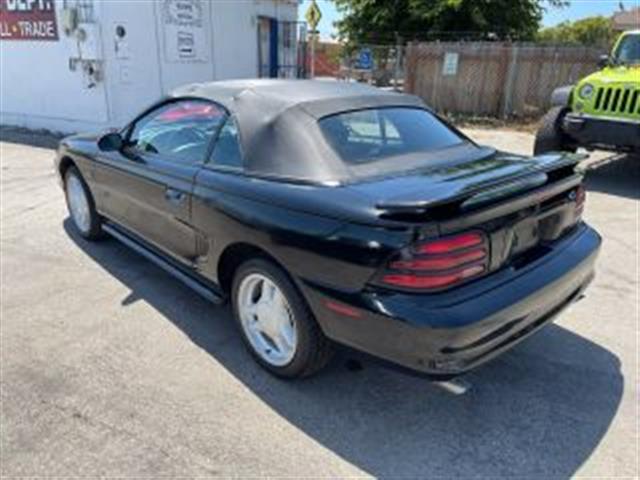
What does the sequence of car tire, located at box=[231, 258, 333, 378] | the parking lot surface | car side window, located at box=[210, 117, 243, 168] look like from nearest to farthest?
the parking lot surface
car tire, located at box=[231, 258, 333, 378]
car side window, located at box=[210, 117, 243, 168]

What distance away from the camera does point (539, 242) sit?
3062mm

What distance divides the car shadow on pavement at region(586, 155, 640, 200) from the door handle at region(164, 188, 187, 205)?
19.1 ft

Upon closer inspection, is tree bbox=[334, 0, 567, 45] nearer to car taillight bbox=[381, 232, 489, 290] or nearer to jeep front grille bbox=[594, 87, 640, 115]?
jeep front grille bbox=[594, 87, 640, 115]

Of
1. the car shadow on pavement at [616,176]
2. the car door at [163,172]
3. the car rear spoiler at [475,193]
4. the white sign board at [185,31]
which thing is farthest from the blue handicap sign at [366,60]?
the car rear spoiler at [475,193]

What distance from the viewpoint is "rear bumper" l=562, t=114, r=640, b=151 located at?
722 centimetres

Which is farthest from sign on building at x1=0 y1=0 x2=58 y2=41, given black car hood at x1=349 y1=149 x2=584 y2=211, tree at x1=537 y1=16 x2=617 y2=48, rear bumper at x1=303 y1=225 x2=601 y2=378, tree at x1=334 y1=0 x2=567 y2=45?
tree at x1=537 y1=16 x2=617 y2=48

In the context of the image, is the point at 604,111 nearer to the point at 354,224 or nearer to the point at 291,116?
the point at 291,116

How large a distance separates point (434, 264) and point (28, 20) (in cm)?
1217

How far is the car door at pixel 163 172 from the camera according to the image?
3686 millimetres

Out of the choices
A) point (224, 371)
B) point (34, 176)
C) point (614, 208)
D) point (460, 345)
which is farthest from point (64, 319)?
point (614, 208)

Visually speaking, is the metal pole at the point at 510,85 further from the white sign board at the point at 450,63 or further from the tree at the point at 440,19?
the tree at the point at 440,19

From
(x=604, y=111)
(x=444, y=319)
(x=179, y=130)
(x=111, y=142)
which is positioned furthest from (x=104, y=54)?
(x=444, y=319)

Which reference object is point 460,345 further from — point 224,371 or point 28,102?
point 28,102

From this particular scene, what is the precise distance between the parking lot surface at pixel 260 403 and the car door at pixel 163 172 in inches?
22.5
